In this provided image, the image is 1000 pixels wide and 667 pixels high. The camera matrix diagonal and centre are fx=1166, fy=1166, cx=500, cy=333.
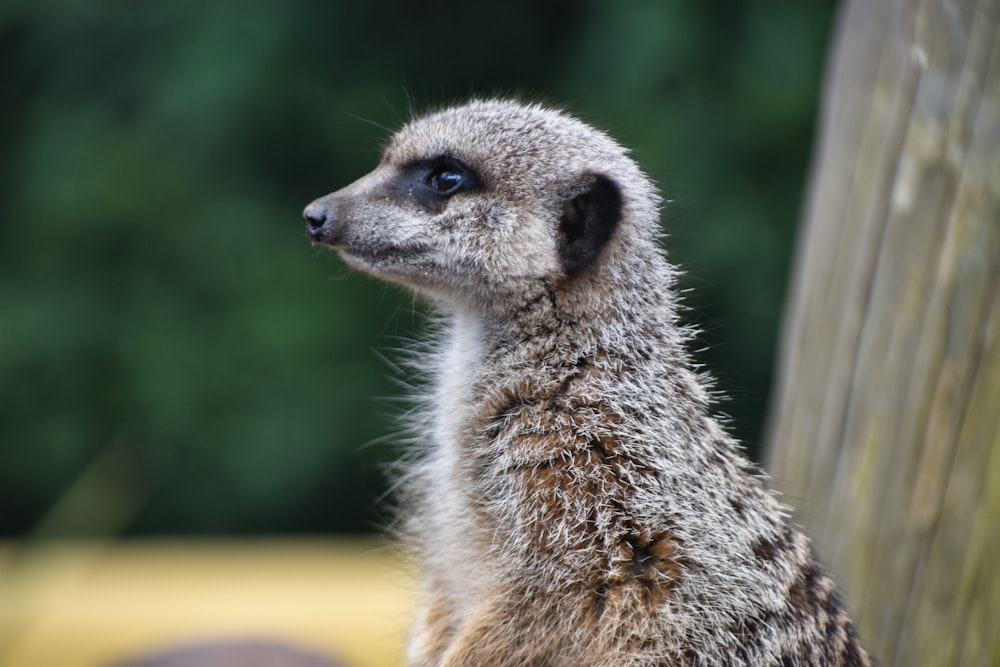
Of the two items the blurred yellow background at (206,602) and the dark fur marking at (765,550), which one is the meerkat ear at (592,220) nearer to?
the dark fur marking at (765,550)

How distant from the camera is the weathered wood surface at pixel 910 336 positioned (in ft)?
7.32

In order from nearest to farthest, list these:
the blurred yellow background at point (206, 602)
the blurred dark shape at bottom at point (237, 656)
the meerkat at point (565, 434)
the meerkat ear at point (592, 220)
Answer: the meerkat at point (565, 434) < the meerkat ear at point (592, 220) < the blurred dark shape at bottom at point (237, 656) < the blurred yellow background at point (206, 602)

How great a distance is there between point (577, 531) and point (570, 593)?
12cm

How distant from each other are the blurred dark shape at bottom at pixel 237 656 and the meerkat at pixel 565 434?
1.68 feet

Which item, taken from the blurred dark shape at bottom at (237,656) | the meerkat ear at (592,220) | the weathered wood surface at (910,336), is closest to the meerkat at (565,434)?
the meerkat ear at (592,220)

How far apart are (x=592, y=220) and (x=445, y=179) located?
1.11ft

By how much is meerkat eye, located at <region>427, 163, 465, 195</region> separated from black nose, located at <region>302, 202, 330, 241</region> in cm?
24

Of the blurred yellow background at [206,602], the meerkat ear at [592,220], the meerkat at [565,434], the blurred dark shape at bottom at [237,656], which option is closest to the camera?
the meerkat at [565,434]

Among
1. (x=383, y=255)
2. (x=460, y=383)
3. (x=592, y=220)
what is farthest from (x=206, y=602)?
(x=592, y=220)

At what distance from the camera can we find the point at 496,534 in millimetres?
2320

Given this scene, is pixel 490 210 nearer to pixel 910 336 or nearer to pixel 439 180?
pixel 439 180

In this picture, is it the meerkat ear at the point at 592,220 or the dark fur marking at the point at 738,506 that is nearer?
the dark fur marking at the point at 738,506

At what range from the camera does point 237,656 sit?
293cm

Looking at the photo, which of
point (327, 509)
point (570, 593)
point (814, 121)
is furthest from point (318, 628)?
point (814, 121)
